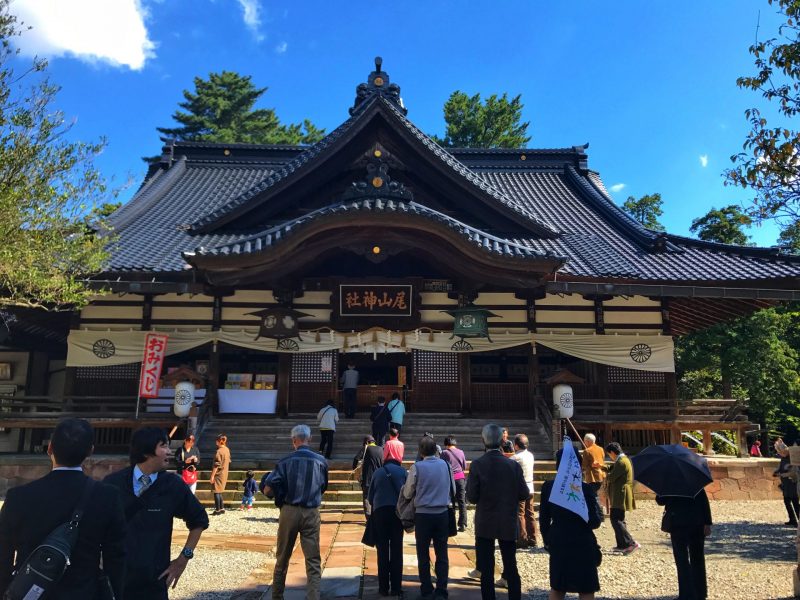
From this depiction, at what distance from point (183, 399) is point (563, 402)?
8.29 metres

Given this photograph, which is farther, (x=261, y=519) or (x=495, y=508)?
(x=261, y=519)

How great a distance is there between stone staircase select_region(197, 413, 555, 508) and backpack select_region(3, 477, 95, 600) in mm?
8197

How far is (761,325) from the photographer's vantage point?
22.6 m

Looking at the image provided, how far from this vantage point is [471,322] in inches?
512

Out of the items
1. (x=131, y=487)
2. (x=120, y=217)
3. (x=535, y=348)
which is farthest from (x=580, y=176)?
(x=131, y=487)

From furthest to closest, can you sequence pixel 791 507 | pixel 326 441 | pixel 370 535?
pixel 326 441
pixel 791 507
pixel 370 535

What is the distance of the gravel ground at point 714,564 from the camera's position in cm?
574

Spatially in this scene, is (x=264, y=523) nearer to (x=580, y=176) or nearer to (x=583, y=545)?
(x=583, y=545)

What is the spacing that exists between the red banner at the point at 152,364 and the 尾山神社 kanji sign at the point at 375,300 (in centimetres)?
416

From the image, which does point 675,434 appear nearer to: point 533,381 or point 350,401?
point 533,381

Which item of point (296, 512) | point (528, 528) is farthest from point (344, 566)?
point (528, 528)

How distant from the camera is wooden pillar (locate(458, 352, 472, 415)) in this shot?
13867 mm

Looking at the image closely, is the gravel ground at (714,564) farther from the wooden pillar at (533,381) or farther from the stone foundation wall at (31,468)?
the stone foundation wall at (31,468)

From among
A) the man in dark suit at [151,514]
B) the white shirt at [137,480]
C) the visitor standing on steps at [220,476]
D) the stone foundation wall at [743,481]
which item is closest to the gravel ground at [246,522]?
the visitor standing on steps at [220,476]
